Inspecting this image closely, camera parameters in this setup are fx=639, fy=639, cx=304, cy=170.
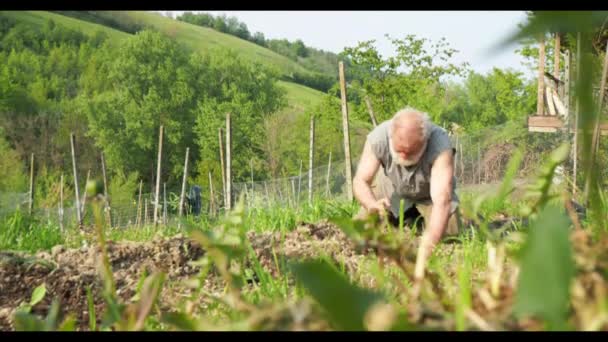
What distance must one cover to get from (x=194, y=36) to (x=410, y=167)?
213ft

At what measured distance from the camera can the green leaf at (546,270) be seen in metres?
0.28

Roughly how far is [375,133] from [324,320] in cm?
380

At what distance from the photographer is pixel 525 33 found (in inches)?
12.3

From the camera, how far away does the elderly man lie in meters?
3.62

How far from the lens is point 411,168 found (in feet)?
13.8

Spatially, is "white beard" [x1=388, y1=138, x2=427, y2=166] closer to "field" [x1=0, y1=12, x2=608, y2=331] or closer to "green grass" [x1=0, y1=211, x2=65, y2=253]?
"field" [x1=0, y1=12, x2=608, y2=331]

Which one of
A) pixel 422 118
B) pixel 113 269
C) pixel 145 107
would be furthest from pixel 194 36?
pixel 113 269

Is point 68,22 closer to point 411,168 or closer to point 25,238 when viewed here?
point 25,238

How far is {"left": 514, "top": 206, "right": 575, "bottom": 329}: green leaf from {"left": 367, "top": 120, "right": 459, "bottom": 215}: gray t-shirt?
360 centimetres

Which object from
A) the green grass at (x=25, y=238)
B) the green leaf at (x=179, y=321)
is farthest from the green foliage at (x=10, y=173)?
the green leaf at (x=179, y=321)

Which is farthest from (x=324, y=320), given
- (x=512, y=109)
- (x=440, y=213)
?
(x=512, y=109)

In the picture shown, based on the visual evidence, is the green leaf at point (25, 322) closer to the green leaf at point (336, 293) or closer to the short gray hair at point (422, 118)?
the green leaf at point (336, 293)

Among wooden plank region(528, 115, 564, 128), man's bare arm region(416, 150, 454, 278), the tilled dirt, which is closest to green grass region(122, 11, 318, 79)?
wooden plank region(528, 115, 564, 128)
